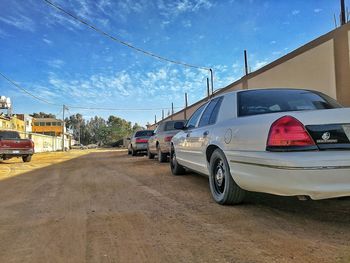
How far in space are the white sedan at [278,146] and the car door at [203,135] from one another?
0.20 ft

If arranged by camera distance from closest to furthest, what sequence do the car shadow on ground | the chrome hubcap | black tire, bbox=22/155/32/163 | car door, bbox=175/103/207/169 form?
the car shadow on ground < the chrome hubcap < car door, bbox=175/103/207/169 < black tire, bbox=22/155/32/163

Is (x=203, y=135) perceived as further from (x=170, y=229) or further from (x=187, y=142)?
(x=170, y=229)

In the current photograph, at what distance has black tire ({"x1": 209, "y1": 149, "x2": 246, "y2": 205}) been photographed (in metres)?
4.91

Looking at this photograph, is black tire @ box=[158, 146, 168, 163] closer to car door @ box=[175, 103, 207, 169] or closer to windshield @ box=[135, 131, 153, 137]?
car door @ box=[175, 103, 207, 169]

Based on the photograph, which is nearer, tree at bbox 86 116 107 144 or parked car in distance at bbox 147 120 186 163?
parked car in distance at bbox 147 120 186 163

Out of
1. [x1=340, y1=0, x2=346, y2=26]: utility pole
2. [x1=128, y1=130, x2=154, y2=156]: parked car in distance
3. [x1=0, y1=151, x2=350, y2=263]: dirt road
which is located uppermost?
[x1=340, y1=0, x2=346, y2=26]: utility pole

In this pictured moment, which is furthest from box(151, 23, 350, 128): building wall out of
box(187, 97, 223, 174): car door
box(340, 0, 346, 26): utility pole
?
box(187, 97, 223, 174): car door

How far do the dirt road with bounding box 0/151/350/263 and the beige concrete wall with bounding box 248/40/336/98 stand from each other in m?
5.61

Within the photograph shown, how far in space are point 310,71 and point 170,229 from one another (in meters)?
8.33

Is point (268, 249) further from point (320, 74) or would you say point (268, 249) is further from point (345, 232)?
point (320, 74)

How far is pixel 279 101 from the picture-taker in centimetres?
501

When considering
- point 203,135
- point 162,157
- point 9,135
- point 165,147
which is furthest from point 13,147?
point 203,135

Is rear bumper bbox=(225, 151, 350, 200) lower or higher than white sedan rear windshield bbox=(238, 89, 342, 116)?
lower

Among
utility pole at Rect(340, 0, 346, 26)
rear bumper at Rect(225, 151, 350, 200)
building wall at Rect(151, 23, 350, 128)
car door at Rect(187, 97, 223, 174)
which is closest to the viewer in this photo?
rear bumper at Rect(225, 151, 350, 200)
